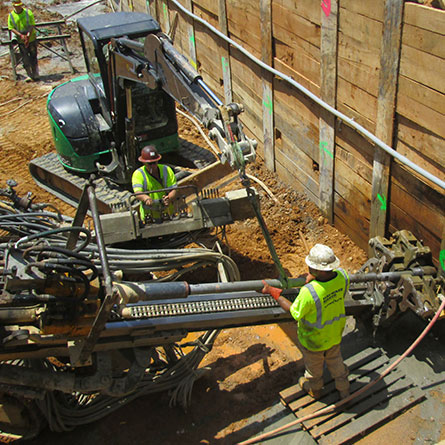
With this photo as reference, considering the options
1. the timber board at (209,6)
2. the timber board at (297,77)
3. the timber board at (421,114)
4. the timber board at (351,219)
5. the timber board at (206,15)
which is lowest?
the timber board at (351,219)

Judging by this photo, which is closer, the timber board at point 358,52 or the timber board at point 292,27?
the timber board at point 358,52

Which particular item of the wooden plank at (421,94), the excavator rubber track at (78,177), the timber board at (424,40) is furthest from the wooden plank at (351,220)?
the excavator rubber track at (78,177)

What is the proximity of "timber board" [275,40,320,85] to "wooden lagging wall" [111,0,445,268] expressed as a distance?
14 mm

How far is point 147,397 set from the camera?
5.69 meters

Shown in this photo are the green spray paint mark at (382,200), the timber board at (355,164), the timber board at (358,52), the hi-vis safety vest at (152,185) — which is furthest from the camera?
the hi-vis safety vest at (152,185)

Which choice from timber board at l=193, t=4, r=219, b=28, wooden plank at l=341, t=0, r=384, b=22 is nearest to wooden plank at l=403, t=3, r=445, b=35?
wooden plank at l=341, t=0, r=384, b=22

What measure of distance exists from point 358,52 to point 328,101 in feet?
2.96

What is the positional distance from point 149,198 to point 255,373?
2439 mm

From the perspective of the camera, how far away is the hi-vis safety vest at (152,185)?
682 centimetres

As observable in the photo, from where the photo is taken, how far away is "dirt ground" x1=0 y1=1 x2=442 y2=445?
529 cm

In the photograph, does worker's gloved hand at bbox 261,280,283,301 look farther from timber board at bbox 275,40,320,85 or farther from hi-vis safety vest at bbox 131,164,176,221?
timber board at bbox 275,40,320,85

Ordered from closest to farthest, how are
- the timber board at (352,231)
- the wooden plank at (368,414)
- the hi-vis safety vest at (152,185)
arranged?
the wooden plank at (368,414), the hi-vis safety vest at (152,185), the timber board at (352,231)

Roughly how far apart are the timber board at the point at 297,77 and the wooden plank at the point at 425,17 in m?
2.06

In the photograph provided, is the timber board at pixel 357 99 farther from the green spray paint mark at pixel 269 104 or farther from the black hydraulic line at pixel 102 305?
the black hydraulic line at pixel 102 305
